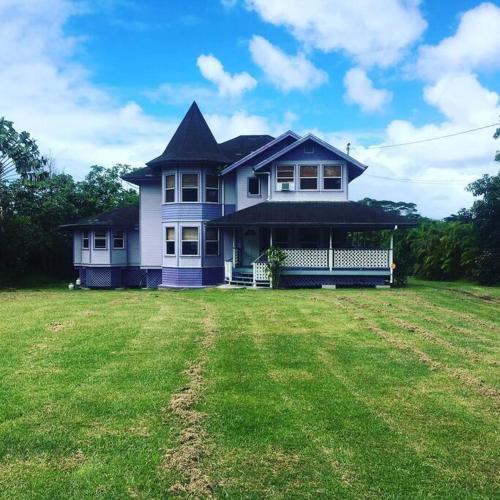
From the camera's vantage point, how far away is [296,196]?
24.5 metres

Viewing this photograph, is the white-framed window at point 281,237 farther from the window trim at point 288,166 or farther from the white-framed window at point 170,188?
the white-framed window at point 170,188

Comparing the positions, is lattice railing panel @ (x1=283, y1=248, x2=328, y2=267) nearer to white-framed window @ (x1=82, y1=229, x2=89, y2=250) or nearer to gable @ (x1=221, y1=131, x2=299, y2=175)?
gable @ (x1=221, y1=131, x2=299, y2=175)

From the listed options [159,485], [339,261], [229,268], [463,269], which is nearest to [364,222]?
[339,261]

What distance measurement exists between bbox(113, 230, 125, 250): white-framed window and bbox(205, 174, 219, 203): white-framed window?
22.1 ft

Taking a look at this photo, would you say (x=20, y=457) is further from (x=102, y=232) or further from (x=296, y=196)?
(x=102, y=232)

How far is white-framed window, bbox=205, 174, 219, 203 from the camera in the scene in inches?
994

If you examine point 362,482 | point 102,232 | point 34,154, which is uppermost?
point 34,154

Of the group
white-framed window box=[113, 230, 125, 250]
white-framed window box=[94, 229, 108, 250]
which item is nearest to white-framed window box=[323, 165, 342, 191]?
white-framed window box=[113, 230, 125, 250]

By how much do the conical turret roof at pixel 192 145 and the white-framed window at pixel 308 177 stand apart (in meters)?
3.77

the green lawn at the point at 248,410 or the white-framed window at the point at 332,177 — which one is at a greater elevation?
the white-framed window at the point at 332,177

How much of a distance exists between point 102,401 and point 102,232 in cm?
2384

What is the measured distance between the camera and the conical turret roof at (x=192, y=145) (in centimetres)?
2462

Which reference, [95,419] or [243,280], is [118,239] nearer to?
[243,280]

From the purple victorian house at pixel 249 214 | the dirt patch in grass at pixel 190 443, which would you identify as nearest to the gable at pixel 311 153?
the purple victorian house at pixel 249 214
